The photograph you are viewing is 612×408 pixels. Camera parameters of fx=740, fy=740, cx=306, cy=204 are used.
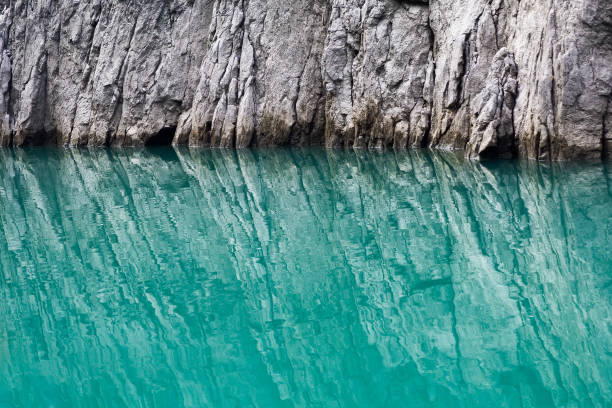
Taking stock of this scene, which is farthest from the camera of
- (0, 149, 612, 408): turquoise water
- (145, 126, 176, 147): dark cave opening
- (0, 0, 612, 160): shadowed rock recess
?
(145, 126, 176, 147): dark cave opening

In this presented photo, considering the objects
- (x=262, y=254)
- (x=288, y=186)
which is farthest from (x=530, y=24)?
(x=262, y=254)

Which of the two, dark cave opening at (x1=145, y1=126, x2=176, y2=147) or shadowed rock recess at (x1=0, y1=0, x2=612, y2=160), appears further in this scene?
dark cave opening at (x1=145, y1=126, x2=176, y2=147)

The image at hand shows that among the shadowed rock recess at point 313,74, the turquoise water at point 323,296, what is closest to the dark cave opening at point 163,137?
the shadowed rock recess at point 313,74

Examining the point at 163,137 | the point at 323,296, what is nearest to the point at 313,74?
the point at 163,137

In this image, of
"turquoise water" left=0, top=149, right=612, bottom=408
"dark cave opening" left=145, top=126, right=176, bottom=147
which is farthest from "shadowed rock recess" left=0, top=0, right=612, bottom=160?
"turquoise water" left=0, top=149, right=612, bottom=408

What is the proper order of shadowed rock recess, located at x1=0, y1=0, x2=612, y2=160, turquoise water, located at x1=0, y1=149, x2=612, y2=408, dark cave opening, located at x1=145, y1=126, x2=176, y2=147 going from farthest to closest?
dark cave opening, located at x1=145, y1=126, x2=176, y2=147
shadowed rock recess, located at x1=0, y1=0, x2=612, y2=160
turquoise water, located at x1=0, y1=149, x2=612, y2=408

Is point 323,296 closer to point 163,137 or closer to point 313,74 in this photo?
point 313,74

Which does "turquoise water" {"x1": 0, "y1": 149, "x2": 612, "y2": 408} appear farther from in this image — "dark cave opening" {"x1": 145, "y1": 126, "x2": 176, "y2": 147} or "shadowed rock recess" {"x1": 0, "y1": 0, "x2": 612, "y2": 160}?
"dark cave opening" {"x1": 145, "y1": 126, "x2": 176, "y2": 147}
